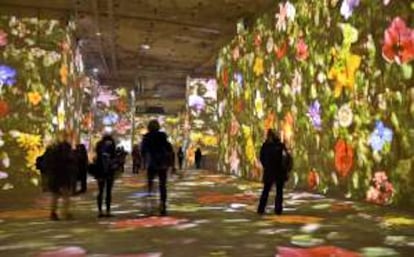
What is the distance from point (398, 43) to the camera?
10180mm

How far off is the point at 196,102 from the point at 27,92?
594 inches

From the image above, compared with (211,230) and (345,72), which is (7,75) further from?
(211,230)

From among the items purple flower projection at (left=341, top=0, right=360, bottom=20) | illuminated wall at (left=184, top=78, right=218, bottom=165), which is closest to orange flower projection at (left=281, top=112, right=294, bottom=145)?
purple flower projection at (left=341, top=0, right=360, bottom=20)

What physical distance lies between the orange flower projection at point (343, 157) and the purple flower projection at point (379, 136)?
79 cm

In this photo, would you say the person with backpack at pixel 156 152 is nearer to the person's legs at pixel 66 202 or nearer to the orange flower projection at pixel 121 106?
the person's legs at pixel 66 202

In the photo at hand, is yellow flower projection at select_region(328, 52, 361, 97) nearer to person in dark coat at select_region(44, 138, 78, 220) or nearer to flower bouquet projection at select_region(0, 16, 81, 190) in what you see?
person in dark coat at select_region(44, 138, 78, 220)

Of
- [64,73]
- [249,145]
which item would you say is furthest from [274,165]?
[249,145]

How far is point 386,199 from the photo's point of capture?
34.3 ft

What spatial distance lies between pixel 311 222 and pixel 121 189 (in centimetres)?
762

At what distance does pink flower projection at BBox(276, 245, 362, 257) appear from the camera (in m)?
6.16

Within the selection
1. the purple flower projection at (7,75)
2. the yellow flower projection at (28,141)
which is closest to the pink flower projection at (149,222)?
the yellow flower projection at (28,141)

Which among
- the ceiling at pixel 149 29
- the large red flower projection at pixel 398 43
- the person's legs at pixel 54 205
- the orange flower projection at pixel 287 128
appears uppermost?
the ceiling at pixel 149 29

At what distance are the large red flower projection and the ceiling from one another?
18.6 ft

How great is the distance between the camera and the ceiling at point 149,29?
1568 cm
